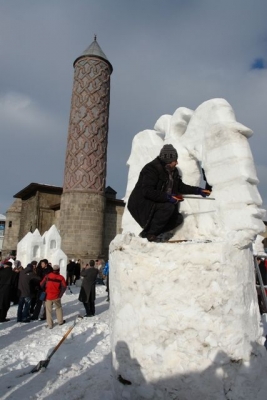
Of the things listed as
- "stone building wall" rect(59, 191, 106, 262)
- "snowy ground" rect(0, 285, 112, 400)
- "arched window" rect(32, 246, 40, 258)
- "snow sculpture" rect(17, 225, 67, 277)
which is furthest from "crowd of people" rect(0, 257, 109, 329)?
"stone building wall" rect(59, 191, 106, 262)

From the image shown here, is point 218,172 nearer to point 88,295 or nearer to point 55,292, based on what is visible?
point 55,292

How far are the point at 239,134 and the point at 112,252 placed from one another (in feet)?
5.33

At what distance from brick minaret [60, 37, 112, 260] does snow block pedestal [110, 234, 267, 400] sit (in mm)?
15054

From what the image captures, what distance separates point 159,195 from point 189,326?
1.14 metres

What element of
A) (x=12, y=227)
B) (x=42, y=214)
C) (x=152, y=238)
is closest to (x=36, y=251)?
(x=42, y=214)

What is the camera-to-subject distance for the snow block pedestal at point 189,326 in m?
2.45

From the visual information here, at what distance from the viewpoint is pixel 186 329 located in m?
2.55

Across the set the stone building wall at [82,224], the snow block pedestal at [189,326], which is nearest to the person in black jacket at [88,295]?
the snow block pedestal at [189,326]

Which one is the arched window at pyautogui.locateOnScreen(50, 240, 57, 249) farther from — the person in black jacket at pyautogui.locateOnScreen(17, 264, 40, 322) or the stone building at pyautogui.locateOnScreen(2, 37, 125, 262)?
the person in black jacket at pyautogui.locateOnScreen(17, 264, 40, 322)

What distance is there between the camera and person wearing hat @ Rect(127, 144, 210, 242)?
3025mm

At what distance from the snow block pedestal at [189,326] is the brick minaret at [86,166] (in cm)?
1505

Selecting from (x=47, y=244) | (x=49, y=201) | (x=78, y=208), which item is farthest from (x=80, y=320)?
(x=49, y=201)

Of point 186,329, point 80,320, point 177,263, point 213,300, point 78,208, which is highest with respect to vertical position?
point 78,208

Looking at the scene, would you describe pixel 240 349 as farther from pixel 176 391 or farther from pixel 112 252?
pixel 112 252
